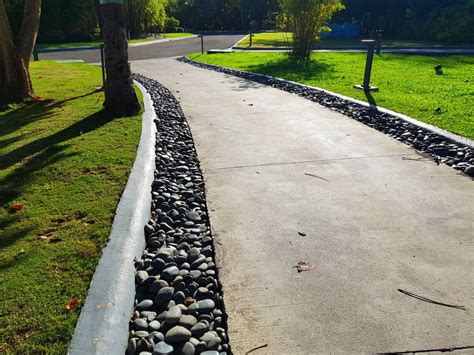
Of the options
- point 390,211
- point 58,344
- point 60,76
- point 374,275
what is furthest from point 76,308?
point 60,76

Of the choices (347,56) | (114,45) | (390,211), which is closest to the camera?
(390,211)

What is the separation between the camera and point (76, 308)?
2656 mm

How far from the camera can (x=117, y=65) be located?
785cm

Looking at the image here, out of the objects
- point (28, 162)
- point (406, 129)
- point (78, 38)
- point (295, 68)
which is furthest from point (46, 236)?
point (78, 38)

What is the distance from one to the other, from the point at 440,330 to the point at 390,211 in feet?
5.77

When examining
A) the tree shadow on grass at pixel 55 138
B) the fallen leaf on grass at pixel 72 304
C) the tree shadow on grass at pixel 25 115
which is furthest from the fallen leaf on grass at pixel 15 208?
the tree shadow on grass at pixel 25 115

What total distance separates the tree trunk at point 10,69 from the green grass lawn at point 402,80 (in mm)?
7189

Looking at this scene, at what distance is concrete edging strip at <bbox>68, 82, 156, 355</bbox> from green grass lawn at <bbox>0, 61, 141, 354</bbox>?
77 mm

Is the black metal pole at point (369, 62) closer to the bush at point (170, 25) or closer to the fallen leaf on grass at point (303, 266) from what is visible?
the fallen leaf on grass at point (303, 266)

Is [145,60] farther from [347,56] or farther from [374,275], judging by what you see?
[374,275]

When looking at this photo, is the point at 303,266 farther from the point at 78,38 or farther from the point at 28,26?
the point at 78,38

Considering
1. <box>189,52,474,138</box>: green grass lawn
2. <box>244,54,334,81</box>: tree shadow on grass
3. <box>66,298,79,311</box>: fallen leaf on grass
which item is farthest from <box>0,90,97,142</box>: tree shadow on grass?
<box>244,54,334,81</box>: tree shadow on grass

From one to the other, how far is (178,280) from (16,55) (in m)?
8.54

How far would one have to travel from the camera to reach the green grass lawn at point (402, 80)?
8.21 metres
